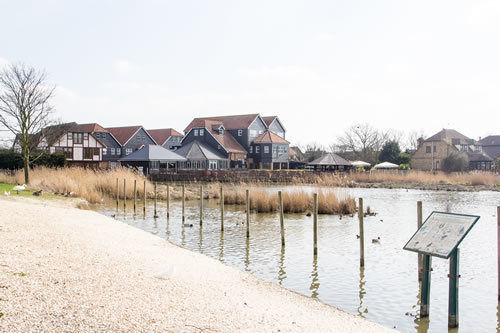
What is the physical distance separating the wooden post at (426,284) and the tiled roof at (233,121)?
72.2 metres

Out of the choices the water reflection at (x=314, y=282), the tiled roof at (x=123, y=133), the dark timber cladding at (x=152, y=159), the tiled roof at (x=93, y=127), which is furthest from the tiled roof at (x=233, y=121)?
the water reflection at (x=314, y=282)

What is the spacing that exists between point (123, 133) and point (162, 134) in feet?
34.2

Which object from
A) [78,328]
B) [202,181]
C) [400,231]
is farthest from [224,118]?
[78,328]

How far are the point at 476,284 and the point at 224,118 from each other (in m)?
76.8

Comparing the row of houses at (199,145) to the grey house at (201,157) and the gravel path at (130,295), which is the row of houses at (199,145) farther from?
the gravel path at (130,295)

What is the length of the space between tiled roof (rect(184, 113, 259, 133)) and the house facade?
29.1m

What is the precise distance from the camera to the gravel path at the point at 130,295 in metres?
6.18

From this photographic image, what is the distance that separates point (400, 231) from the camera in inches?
829

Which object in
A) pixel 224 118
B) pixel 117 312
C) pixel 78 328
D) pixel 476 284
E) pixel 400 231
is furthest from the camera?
pixel 224 118

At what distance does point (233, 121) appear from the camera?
84.5m

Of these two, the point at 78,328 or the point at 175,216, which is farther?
the point at 175,216

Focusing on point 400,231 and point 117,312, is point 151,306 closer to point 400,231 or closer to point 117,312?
point 117,312

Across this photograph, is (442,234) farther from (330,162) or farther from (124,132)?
(124,132)

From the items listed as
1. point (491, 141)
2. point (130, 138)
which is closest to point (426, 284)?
point (130, 138)
